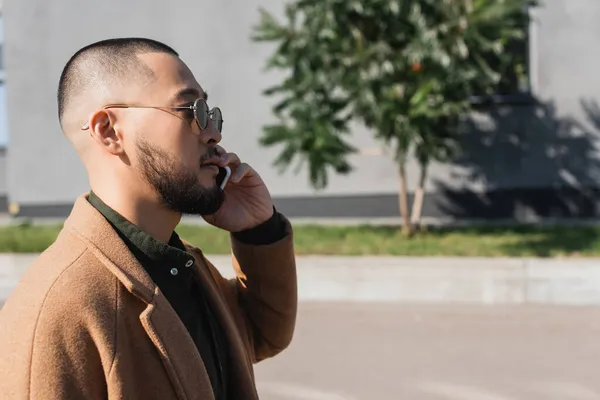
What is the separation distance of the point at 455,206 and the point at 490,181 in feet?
2.18

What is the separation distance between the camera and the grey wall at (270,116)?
11.9 m

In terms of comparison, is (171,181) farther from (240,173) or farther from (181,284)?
(240,173)

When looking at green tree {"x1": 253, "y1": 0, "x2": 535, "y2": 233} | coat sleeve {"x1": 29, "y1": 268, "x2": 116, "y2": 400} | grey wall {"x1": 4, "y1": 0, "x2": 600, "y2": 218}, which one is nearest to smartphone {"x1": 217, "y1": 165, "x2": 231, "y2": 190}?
coat sleeve {"x1": 29, "y1": 268, "x2": 116, "y2": 400}

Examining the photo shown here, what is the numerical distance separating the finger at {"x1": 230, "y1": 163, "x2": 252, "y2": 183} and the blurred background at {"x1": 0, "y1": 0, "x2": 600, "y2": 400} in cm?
352

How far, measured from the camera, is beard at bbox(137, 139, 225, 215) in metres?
1.45

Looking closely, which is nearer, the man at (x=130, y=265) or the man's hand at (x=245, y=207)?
the man at (x=130, y=265)

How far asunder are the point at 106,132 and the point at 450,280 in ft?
22.9

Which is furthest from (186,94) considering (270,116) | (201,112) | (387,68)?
(270,116)

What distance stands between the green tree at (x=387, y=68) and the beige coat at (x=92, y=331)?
8.15 meters

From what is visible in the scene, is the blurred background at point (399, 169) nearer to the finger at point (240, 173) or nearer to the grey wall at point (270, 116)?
the grey wall at point (270, 116)

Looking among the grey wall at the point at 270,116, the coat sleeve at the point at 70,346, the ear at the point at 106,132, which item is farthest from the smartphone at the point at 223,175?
the grey wall at the point at 270,116

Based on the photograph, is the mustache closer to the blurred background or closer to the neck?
the neck

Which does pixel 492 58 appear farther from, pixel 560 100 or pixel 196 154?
pixel 196 154

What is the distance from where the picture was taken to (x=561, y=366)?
564cm
